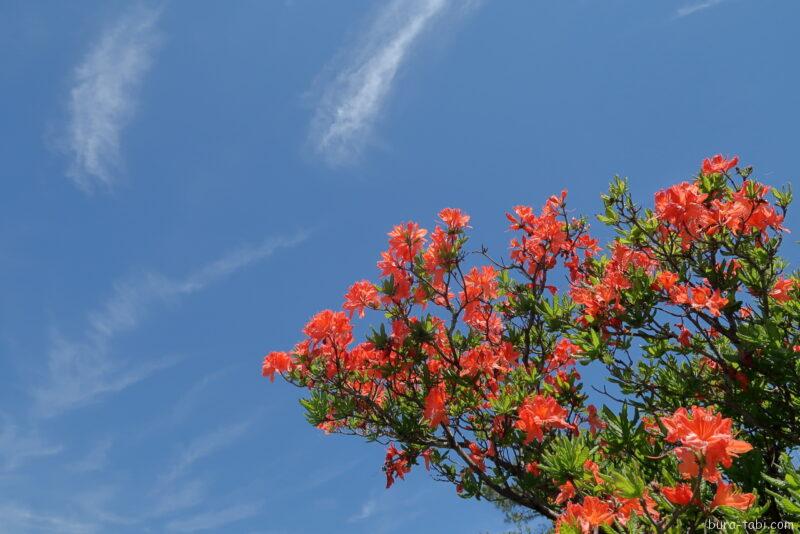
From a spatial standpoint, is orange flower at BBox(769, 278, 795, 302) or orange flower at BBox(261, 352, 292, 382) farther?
orange flower at BBox(261, 352, 292, 382)

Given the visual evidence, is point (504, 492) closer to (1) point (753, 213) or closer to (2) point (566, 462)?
(2) point (566, 462)

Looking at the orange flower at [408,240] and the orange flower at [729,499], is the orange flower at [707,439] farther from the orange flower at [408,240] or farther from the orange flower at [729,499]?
the orange flower at [408,240]

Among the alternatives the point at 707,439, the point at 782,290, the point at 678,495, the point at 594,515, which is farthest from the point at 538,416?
the point at 782,290

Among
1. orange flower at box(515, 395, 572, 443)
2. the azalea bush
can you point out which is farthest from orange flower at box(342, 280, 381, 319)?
orange flower at box(515, 395, 572, 443)

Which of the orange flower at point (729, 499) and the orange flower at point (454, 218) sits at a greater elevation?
the orange flower at point (454, 218)

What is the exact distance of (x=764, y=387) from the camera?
347 centimetres

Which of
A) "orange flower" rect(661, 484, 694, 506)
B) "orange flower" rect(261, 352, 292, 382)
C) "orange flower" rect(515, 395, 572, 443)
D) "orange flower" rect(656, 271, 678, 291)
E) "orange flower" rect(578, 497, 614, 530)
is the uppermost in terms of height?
"orange flower" rect(261, 352, 292, 382)

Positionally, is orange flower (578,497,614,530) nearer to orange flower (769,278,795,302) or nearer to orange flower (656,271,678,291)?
orange flower (656,271,678,291)

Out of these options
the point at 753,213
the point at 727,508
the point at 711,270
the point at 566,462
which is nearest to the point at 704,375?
the point at 711,270

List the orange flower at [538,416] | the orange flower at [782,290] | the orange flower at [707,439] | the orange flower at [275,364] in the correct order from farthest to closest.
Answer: the orange flower at [275,364], the orange flower at [782,290], the orange flower at [538,416], the orange flower at [707,439]

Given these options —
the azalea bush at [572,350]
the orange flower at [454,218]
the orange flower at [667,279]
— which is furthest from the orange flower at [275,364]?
the orange flower at [667,279]

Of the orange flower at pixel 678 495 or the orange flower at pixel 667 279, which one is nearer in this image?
the orange flower at pixel 678 495

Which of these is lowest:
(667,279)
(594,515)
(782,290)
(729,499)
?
(729,499)

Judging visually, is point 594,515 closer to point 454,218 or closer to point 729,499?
point 729,499
